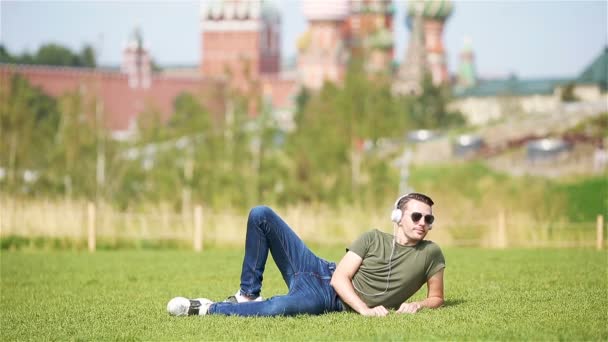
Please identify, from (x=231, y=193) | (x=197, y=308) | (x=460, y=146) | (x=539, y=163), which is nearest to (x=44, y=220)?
(x=231, y=193)

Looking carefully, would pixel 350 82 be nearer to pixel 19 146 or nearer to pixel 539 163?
pixel 19 146

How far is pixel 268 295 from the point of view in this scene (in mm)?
9602

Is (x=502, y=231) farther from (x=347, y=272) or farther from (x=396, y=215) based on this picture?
(x=396, y=215)

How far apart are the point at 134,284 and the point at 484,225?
33.5 ft

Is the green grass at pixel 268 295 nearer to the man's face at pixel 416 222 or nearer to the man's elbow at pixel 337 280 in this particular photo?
the man's elbow at pixel 337 280

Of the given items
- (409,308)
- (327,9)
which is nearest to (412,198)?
(409,308)

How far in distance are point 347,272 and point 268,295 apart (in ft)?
7.74

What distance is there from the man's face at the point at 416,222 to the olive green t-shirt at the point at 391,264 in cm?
16

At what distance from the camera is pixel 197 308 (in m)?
7.62

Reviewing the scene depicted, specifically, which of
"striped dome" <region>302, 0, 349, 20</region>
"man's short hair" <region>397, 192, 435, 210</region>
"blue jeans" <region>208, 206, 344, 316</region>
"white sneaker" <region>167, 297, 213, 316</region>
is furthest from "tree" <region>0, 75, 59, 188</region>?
"striped dome" <region>302, 0, 349, 20</region>

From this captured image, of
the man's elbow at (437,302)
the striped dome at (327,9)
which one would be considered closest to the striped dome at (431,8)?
the striped dome at (327,9)

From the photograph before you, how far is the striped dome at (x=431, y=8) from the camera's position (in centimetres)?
12199

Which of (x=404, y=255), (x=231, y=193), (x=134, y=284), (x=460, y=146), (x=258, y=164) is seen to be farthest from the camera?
(x=460, y=146)

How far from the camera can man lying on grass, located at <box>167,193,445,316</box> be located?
7348 mm
